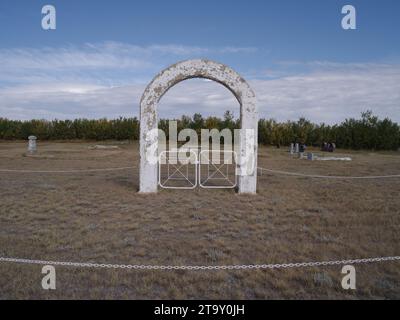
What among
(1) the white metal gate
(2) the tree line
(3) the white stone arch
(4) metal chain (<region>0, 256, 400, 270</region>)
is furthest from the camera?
(2) the tree line

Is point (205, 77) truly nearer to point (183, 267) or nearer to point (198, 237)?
point (198, 237)

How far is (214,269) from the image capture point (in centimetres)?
452

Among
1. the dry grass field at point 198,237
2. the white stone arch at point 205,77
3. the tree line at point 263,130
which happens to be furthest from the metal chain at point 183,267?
the tree line at point 263,130

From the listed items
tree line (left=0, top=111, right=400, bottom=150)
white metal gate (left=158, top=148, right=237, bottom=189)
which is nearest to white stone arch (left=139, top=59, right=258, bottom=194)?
white metal gate (left=158, top=148, right=237, bottom=189)

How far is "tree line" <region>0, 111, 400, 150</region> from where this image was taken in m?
35.2

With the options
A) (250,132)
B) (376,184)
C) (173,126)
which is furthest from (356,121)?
(250,132)

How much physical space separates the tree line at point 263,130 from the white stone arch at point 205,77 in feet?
94.7

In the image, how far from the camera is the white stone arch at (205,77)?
9.44 m

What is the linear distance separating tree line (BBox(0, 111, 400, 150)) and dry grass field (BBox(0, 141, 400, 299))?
89.2ft

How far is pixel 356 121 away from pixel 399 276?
36446 millimetres

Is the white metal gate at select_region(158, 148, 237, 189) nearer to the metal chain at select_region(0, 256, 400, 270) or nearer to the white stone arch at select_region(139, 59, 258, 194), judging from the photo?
the white stone arch at select_region(139, 59, 258, 194)

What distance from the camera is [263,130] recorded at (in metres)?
39.1

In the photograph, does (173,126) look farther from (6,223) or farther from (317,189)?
(6,223)

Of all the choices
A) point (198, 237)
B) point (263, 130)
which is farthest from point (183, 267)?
point (263, 130)
